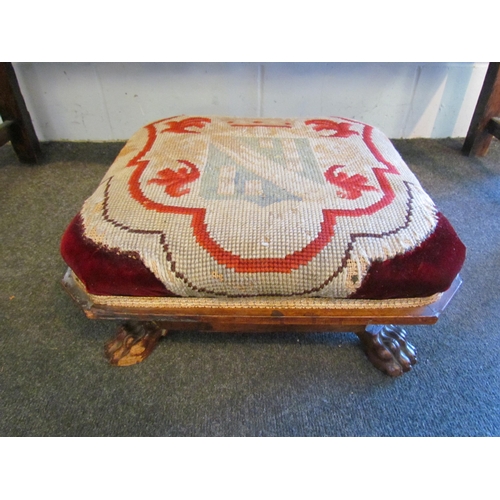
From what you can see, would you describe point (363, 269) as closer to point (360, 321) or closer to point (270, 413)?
point (360, 321)

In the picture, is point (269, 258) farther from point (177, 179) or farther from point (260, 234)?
point (177, 179)

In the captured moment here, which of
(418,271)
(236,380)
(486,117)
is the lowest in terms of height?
(236,380)

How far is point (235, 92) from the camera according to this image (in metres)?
1.37

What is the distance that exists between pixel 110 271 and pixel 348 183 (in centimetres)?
41

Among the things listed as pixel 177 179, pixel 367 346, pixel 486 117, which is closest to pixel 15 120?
pixel 177 179

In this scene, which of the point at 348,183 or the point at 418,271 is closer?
the point at 418,271

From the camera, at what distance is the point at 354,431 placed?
0.64 meters

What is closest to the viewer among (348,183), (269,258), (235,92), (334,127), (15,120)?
(269,258)

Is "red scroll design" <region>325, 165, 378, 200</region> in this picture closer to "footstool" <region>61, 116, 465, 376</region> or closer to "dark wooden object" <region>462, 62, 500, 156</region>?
"footstool" <region>61, 116, 465, 376</region>

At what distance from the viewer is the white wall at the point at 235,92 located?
133 cm

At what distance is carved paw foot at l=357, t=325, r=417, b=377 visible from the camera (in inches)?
27.7

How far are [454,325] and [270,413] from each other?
0.43 metres

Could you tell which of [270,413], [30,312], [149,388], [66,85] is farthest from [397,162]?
[66,85]

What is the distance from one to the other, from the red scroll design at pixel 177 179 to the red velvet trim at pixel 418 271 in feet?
1.06
